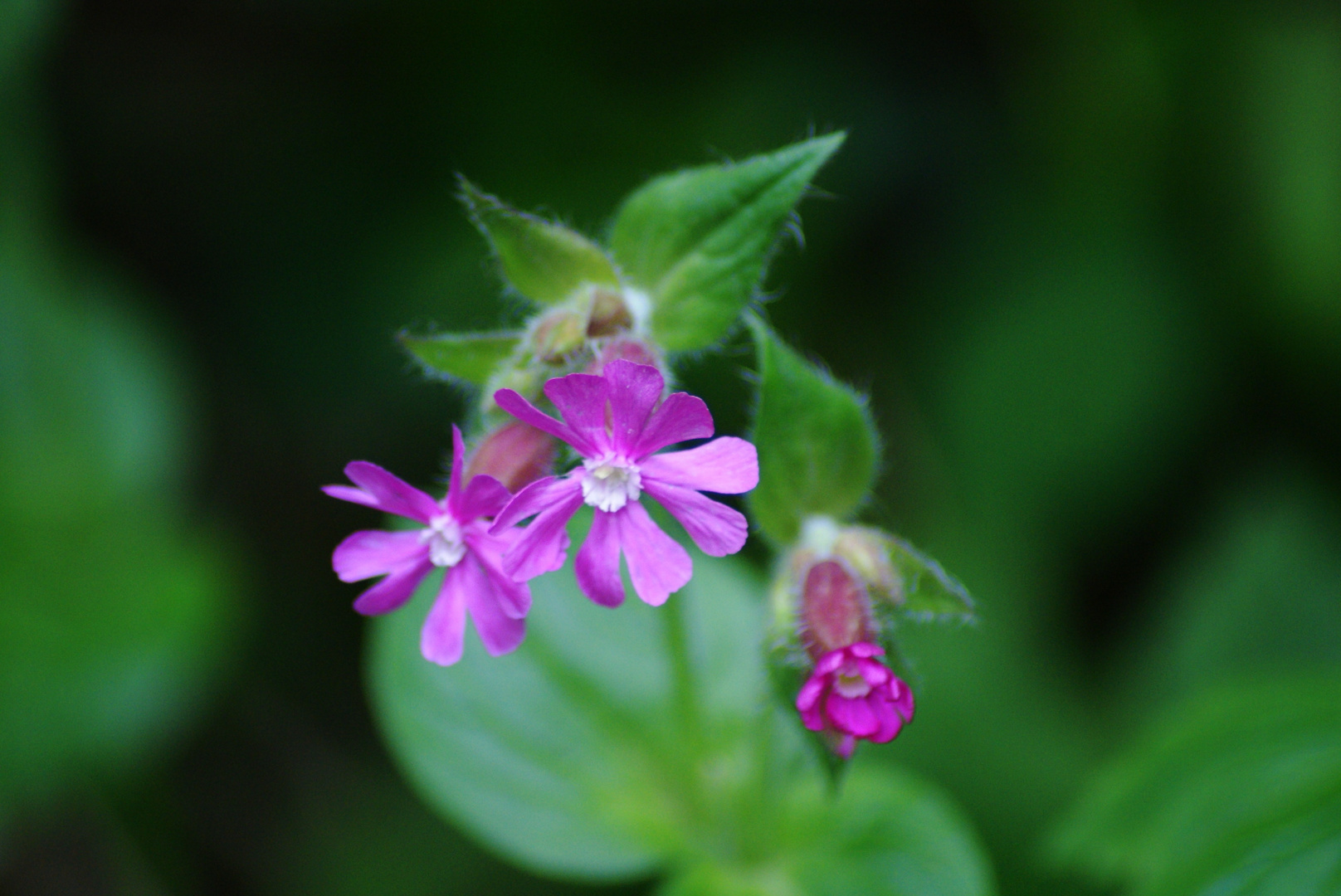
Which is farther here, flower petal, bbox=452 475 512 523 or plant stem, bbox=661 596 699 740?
plant stem, bbox=661 596 699 740

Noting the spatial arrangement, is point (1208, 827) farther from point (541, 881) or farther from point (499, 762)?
point (541, 881)

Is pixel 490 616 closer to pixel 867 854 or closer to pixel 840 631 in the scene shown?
pixel 840 631

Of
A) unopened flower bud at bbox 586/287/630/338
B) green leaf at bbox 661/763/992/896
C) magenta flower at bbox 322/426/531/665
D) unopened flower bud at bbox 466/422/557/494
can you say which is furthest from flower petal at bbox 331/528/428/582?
green leaf at bbox 661/763/992/896

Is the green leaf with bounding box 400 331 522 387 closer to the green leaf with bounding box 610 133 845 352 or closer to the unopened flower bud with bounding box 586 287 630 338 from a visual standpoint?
the unopened flower bud with bounding box 586 287 630 338

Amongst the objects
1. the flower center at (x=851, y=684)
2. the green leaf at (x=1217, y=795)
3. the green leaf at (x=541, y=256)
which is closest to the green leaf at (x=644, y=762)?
the green leaf at (x=1217, y=795)

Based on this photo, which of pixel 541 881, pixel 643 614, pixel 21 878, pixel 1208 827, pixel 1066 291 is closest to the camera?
pixel 1208 827

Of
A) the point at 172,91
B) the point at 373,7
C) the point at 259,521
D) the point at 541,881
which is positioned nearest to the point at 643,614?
the point at 541,881
